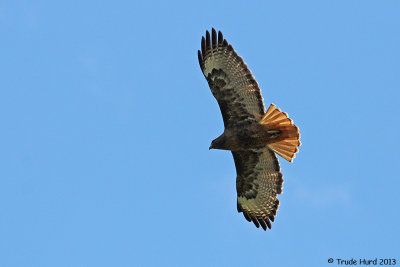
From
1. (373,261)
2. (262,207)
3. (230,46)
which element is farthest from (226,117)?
(373,261)

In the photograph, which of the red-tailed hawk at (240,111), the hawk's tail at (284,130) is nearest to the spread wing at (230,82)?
the red-tailed hawk at (240,111)

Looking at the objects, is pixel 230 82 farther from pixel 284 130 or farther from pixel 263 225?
pixel 263 225

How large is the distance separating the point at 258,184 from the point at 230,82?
2.39 m

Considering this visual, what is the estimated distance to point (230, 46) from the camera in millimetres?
11148

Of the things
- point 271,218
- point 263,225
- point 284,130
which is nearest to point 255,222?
point 263,225

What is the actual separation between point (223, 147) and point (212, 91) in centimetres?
109

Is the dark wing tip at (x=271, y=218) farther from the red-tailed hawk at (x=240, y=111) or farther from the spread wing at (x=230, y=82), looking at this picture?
the spread wing at (x=230, y=82)

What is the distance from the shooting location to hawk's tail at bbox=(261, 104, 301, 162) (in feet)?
34.7

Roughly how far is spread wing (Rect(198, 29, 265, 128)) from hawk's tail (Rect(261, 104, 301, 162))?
353 millimetres

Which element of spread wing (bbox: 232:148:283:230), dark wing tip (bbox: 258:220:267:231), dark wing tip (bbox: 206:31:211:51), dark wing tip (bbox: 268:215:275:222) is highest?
dark wing tip (bbox: 206:31:211:51)

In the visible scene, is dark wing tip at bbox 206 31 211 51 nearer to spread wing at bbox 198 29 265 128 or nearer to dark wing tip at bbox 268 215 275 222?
spread wing at bbox 198 29 265 128

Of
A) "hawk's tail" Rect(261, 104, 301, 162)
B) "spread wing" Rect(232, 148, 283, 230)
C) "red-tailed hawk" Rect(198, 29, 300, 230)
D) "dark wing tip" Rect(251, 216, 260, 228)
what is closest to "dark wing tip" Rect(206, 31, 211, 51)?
"red-tailed hawk" Rect(198, 29, 300, 230)

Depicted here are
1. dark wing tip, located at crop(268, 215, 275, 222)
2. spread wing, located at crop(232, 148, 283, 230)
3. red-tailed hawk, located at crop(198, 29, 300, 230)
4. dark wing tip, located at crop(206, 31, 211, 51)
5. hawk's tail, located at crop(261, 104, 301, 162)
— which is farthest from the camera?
dark wing tip, located at crop(268, 215, 275, 222)

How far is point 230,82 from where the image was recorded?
11062 millimetres
